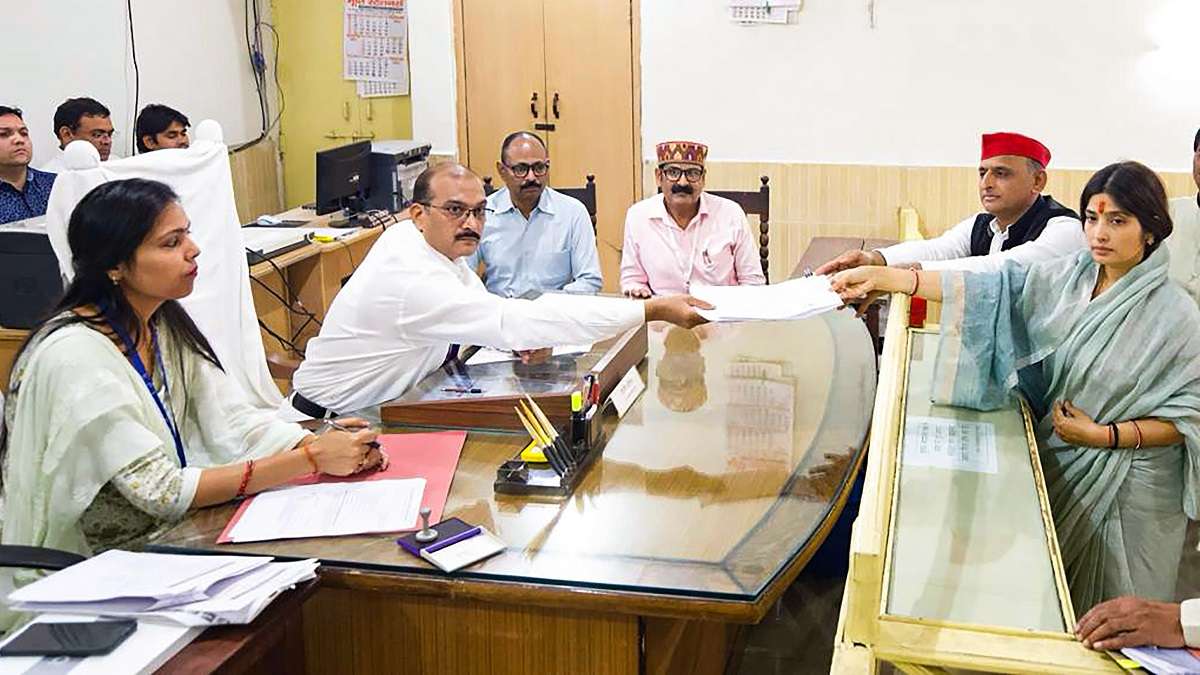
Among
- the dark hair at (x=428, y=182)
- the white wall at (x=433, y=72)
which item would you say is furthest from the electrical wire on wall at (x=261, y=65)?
the dark hair at (x=428, y=182)

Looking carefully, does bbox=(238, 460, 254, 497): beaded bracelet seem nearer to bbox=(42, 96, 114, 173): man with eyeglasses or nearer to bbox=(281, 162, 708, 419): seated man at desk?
bbox=(281, 162, 708, 419): seated man at desk

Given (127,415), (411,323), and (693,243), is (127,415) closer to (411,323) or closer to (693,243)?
(411,323)

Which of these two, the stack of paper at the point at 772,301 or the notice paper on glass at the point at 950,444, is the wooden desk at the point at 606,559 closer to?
the notice paper on glass at the point at 950,444

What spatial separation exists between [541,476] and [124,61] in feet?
13.3

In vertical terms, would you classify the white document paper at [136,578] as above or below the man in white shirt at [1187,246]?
below

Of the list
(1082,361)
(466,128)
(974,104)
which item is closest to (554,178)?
(466,128)

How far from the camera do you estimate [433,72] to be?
6.18 meters

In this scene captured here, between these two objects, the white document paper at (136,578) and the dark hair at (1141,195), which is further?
the dark hair at (1141,195)

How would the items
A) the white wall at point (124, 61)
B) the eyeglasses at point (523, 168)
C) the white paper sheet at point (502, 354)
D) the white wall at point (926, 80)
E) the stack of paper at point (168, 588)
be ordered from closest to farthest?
the stack of paper at point (168, 588) < the white paper sheet at point (502, 354) < the eyeglasses at point (523, 168) < the white wall at point (124, 61) < the white wall at point (926, 80)

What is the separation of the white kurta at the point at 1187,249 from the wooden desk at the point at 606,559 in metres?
1.20

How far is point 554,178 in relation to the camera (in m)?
6.11

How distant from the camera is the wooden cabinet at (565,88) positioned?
5875 millimetres

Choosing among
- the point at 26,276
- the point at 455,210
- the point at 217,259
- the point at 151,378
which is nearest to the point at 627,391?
the point at 455,210

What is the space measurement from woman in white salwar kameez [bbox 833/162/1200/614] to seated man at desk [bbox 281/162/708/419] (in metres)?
0.64
